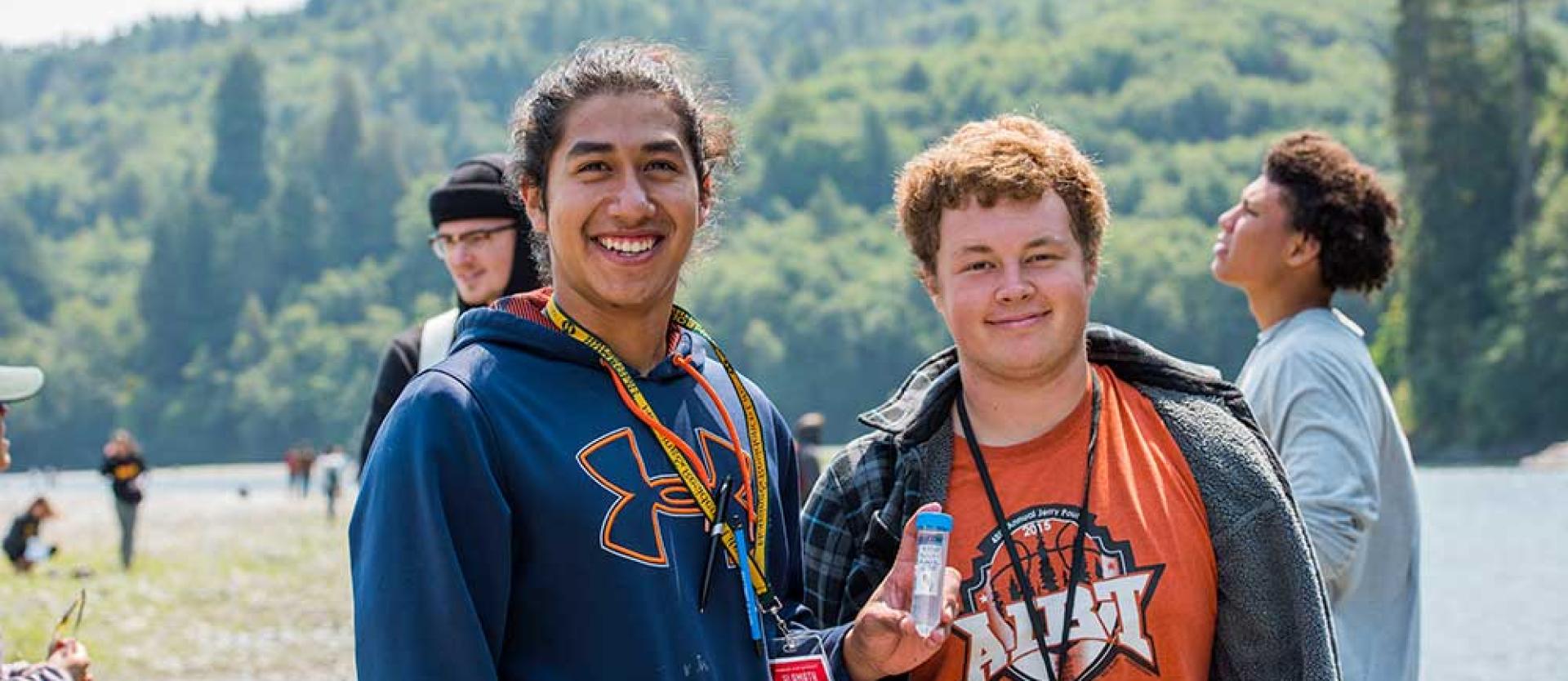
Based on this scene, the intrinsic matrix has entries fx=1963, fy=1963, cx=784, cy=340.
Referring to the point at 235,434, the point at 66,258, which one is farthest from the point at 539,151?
the point at 66,258

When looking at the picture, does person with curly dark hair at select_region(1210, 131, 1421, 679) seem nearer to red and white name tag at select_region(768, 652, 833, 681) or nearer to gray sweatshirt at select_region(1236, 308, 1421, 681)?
gray sweatshirt at select_region(1236, 308, 1421, 681)

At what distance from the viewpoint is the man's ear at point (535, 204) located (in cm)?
352

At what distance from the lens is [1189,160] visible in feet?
534

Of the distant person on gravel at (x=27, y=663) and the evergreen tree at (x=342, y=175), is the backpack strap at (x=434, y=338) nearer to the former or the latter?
the distant person on gravel at (x=27, y=663)

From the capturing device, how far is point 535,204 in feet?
11.6

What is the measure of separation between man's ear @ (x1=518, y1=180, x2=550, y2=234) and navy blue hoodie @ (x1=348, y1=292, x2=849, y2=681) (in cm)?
20

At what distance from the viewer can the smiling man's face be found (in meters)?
3.91

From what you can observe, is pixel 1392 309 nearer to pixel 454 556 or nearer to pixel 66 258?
pixel 454 556

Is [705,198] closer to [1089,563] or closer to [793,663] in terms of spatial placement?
[793,663]

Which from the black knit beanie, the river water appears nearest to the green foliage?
the river water

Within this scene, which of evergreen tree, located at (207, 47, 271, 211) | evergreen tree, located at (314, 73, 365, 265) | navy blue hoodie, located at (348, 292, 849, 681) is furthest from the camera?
evergreen tree, located at (207, 47, 271, 211)

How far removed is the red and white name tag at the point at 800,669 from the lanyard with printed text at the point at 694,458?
0.10 meters

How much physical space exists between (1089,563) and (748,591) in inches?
32.5

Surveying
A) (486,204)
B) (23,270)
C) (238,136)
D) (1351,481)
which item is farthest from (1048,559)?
(238,136)
